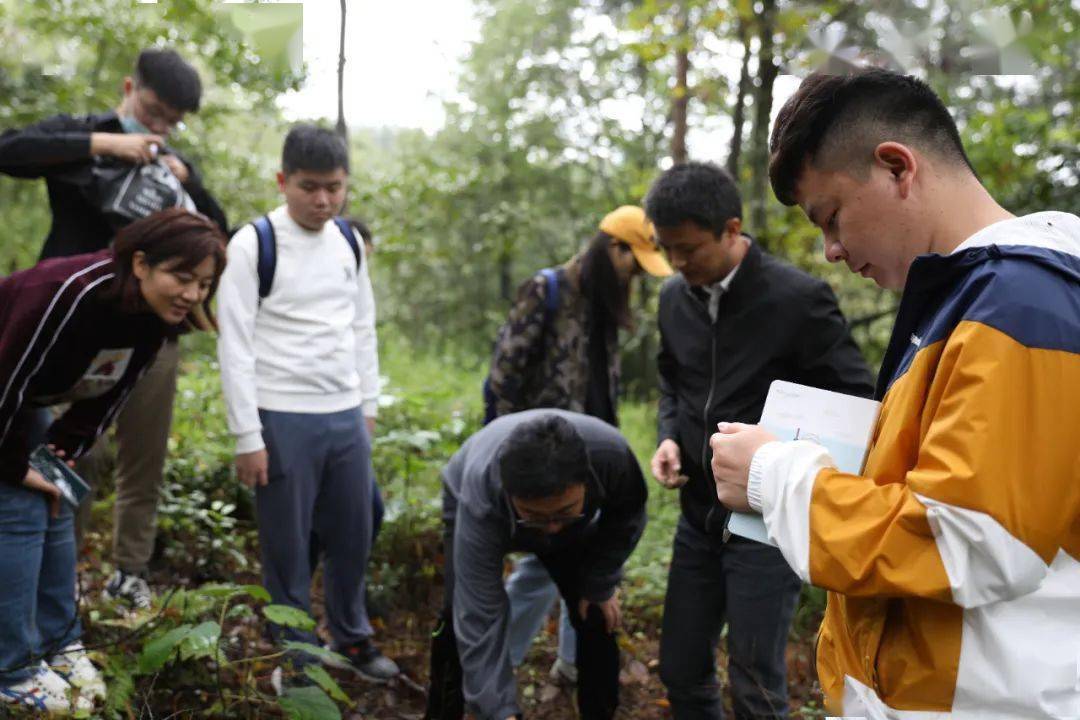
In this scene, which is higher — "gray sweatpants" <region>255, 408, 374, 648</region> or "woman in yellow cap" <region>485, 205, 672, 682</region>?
"woman in yellow cap" <region>485, 205, 672, 682</region>

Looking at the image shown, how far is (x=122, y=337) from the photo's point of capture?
2824mm

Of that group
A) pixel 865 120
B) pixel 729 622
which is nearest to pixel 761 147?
pixel 729 622

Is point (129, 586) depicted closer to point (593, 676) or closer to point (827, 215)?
point (593, 676)

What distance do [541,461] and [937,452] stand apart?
160cm

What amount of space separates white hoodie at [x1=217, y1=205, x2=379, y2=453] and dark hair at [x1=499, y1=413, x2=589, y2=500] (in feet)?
3.82

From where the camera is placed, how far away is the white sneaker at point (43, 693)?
8.79 ft

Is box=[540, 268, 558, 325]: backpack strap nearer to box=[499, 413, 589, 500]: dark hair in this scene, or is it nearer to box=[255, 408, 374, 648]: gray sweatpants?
box=[255, 408, 374, 648]: gray sweatpants

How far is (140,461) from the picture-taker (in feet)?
12.9

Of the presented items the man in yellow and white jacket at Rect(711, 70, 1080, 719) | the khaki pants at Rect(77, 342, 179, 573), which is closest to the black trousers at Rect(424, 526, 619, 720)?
the khaki pants at Rect(77, 342, 179, 573)

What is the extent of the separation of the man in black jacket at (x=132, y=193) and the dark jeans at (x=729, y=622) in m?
2.32

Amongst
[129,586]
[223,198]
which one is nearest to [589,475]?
[129,586]

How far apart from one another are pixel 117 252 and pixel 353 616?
1.89m

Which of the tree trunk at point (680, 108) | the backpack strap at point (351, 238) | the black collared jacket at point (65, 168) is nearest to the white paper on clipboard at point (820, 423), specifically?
the backpack strap at point (351, 238)

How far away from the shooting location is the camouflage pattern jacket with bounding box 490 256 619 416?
3.92 metres
